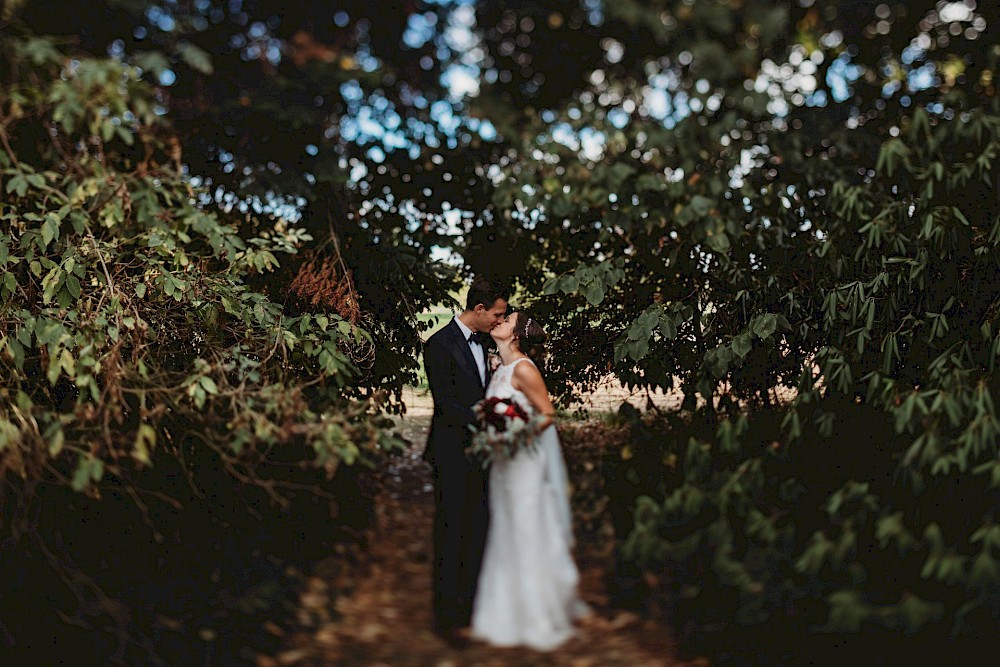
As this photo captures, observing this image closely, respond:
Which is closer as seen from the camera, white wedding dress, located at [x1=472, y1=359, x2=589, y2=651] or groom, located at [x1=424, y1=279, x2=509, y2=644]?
white wedding dress, located at [x1=472, y1=359, x2=589, y2=651]

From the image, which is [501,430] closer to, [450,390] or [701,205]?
[450,390]

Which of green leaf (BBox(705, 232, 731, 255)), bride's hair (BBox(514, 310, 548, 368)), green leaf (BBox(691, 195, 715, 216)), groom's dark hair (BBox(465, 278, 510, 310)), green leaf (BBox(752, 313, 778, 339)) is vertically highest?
green leaf (BBox(691, 195, 715, 216))

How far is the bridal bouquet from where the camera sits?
9.39ft

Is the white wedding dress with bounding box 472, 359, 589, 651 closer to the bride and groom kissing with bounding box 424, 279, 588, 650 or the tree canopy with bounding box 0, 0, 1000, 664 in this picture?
the bride and groom kissing with bounding box 424, 279, 588, 650

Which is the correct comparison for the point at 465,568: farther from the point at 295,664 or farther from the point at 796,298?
the point at 796,298

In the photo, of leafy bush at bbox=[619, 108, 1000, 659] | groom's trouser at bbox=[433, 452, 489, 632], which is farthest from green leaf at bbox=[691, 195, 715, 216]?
groom's trouser at bbox=[433, 452, 489, 632]

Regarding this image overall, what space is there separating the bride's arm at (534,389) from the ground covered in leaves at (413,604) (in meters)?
0.10

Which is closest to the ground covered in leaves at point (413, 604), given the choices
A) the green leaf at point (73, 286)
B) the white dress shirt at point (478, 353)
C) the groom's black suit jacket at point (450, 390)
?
the groom's black suit jacket at point (450, 390)

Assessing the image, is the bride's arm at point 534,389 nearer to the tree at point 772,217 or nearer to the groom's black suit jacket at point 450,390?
the groom's black suit jacket at point 450,390

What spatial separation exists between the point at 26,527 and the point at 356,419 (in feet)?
4.66

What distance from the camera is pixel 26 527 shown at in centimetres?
318

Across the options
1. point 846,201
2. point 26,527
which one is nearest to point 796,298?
point 846,201

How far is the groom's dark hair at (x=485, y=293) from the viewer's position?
3340 millimetres

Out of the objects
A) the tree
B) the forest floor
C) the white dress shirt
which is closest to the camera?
the forest floor
